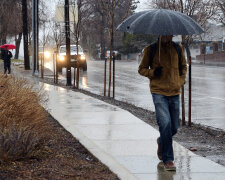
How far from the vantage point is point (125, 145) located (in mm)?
8352

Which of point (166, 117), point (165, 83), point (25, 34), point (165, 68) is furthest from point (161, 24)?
point (25, 34)

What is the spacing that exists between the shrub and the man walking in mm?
1559

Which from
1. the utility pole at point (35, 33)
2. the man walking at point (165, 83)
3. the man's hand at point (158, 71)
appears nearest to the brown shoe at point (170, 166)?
the man walking at point (165, 83)

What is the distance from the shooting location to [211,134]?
1040 cm

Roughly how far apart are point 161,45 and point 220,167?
1726mm

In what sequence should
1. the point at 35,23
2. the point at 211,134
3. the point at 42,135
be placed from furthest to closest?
the point at 35,23, the point at 211,134, the point at 42,135

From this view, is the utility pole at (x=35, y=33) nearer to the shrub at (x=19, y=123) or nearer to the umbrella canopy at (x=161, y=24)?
the shrub at (x=19, y=123)

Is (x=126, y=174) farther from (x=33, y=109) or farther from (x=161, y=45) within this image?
(x=33, y=109)

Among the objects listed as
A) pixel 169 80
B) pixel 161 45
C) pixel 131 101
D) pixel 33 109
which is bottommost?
pixel 131 101

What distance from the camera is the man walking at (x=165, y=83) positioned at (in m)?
6.69

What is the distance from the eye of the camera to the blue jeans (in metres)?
6.69

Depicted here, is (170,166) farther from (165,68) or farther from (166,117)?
(165,68)

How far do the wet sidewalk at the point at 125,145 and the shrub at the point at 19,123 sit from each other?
2.62 feet

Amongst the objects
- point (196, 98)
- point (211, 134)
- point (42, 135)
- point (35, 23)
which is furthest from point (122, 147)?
point (35, 23)
